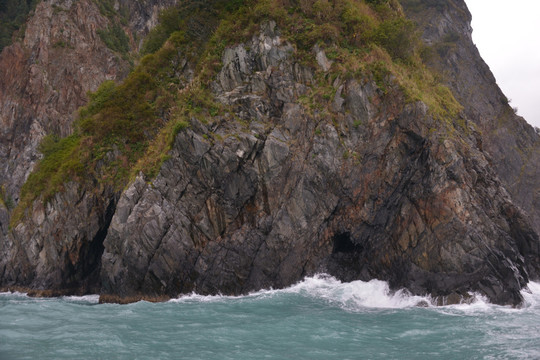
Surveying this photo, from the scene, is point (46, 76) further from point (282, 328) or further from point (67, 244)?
point (282, 328)

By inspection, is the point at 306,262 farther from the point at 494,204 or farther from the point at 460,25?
the point at 460,25

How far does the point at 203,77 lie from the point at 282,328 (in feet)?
58.5

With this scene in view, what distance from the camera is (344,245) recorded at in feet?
71.2

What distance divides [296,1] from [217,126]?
A: 11.4 m

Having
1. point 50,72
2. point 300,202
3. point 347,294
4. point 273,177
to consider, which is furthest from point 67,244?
point 50,72

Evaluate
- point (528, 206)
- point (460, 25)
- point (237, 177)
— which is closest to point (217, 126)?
point (237, 177)

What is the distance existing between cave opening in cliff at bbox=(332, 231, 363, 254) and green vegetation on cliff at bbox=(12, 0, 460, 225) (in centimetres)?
793

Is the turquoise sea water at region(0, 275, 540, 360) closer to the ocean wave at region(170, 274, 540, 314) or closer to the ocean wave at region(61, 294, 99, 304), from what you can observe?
the ocean wave at region(170, 274, 540, 314)

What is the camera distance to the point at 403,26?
→ 83.3 ft

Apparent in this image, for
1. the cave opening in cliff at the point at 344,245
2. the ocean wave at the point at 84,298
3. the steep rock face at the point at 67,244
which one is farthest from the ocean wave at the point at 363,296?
the steep rock face at the point at 67,244

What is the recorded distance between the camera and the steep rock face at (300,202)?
66.2 ft

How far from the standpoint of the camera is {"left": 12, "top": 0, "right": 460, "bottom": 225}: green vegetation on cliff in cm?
2344

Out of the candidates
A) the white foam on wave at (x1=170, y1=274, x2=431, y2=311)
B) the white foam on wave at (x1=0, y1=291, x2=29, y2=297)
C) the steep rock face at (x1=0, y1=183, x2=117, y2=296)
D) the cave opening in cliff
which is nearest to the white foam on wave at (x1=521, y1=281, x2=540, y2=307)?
the white foam on wave at (x1=170, y1=274, x2=431, y2=311)

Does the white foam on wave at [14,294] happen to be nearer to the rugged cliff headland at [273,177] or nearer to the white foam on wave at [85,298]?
the rugged cliff headland at [273,177]
